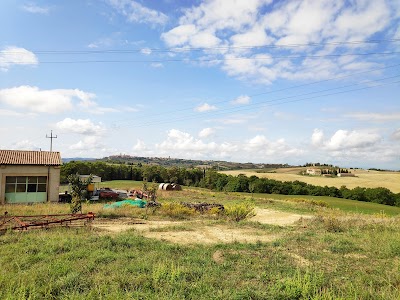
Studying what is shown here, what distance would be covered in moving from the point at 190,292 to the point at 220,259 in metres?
3.13

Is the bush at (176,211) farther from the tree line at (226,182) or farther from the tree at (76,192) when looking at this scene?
the tree line at (226,182)

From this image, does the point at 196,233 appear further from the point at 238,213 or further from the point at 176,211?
the point at 176,211

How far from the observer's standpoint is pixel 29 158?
96.3 ft

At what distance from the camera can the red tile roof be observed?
28.1 m

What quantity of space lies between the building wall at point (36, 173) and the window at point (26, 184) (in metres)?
0.45

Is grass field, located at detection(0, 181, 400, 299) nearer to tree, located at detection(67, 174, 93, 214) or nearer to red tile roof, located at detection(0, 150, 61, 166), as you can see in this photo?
tree, located at detection(67, 174, 93, 214)

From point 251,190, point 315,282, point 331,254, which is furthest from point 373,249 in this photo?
point 251,190

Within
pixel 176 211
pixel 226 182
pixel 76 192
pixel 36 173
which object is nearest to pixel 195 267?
pixel 176 211

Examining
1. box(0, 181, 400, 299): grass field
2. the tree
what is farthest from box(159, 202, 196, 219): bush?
box(0, 181, 400, 299): grass field

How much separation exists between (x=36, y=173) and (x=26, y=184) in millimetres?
1343

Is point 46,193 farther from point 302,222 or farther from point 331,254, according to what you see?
point 331,254

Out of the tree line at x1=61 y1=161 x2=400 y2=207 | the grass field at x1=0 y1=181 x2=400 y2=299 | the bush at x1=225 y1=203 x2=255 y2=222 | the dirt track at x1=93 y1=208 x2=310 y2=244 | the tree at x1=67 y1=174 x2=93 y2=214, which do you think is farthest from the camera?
the tree line at x1=61 y1=161 x2=400 y2=207

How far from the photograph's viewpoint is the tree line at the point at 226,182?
60.2 metres

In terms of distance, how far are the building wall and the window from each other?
0.45 m
